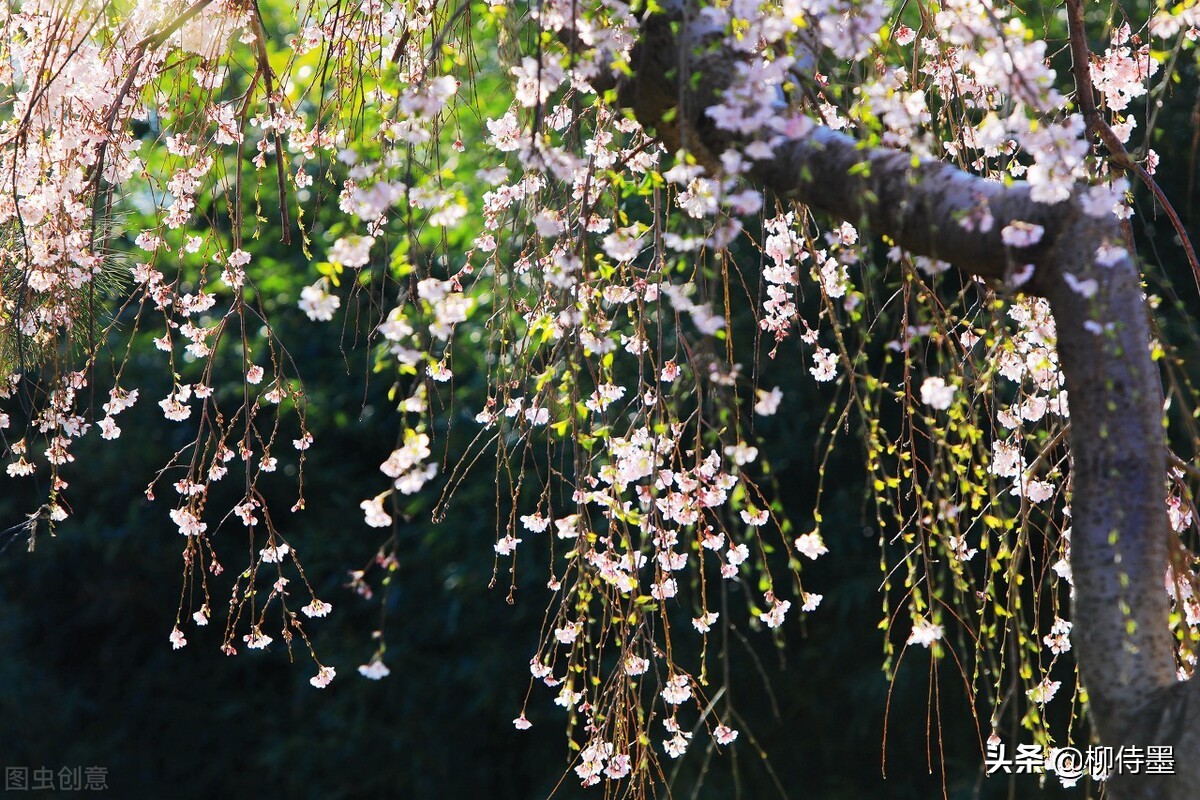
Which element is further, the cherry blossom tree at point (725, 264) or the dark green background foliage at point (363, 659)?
the dark green background foliage at point (363, 659)

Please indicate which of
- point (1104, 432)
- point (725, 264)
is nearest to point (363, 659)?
point (725, 264)

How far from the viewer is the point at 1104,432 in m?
0.93

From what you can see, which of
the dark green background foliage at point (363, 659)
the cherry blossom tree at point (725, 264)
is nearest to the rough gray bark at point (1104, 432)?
the cherry blossom tree at point (725, 264)

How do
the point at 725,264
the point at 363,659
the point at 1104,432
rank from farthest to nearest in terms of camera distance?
the point at 363,659, the point at 725,264, the point at 1104,432

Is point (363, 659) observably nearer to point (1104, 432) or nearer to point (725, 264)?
point (725, 264)

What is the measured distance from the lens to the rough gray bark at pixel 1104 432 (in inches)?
36.1

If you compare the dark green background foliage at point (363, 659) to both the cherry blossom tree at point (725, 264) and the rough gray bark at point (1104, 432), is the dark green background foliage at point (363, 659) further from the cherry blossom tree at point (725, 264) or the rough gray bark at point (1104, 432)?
the rough gray bark at point (1104, 432)

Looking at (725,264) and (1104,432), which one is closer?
(1104,432)

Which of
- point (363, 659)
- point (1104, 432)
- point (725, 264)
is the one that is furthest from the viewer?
point (363, 659)

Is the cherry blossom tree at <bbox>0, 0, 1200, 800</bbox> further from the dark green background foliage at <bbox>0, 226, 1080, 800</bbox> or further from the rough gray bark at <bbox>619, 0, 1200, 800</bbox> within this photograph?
the dark green background foliage at <bbox>0, 226, 1080, 800</bbox>

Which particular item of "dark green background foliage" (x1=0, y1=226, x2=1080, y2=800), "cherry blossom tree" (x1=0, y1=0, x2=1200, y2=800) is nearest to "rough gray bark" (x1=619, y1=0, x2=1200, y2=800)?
"cherry blossom tree" (x1=0, y1=0, x2=1200, y2=800)

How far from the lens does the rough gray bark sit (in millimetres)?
917

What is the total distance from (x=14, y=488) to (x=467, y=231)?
1980mm

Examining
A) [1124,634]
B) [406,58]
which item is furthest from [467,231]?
[1124,634]
